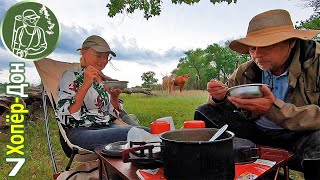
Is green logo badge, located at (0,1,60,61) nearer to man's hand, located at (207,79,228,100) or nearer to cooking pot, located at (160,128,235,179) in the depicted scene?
man's hand, located at (207,79,228,100)

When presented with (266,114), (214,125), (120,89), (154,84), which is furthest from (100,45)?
(154,84)

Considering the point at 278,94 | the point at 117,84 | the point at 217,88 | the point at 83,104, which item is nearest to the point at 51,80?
the point at 83,104

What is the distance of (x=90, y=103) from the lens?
9.66ft

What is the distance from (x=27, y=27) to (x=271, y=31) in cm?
312

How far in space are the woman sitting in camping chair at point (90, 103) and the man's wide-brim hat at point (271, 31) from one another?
0.97 m

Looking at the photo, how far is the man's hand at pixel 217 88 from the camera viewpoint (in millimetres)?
2170

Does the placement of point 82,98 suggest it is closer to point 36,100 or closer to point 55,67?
point 55,67

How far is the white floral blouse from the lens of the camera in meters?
2.77

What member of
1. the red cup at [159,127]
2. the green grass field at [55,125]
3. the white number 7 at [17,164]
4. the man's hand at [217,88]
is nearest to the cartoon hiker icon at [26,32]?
the white number 7 at [17,164]

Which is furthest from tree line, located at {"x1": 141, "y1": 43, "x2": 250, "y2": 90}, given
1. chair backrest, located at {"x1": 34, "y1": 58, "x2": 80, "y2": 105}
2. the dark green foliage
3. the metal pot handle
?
the metal pot handle

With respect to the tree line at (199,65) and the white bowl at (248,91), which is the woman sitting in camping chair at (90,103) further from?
the tree line at (199,65)

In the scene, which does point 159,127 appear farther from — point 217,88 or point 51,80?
point 51,80

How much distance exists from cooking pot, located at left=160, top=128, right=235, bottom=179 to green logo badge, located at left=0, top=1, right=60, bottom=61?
10.6ft

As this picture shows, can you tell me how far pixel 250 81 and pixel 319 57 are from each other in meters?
0.45
